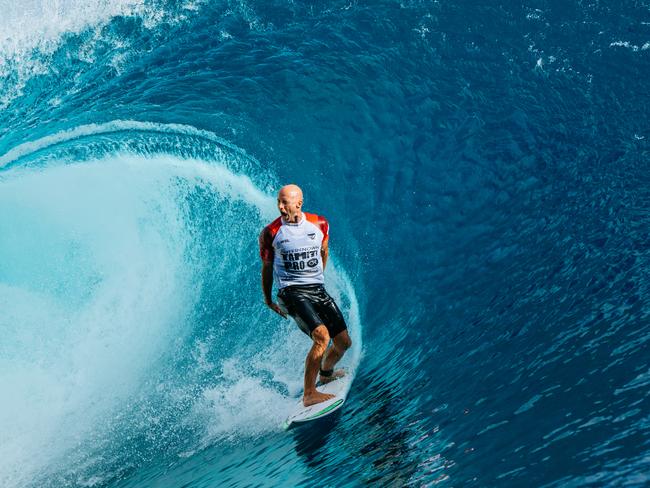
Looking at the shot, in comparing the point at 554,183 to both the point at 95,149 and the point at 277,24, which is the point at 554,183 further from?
the point at 95,149

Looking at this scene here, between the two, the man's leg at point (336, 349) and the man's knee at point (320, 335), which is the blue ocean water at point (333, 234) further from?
the man's knee at point (320, 335)

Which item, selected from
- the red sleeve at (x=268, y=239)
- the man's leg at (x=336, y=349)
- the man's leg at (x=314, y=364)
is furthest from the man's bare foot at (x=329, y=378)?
the red sleeve at (x=268, y=239)

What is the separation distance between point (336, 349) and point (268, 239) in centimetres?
123

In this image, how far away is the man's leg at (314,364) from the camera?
6.22 metres

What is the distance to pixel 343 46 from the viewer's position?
10570mm

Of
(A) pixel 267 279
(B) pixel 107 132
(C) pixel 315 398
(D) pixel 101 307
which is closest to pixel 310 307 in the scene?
(A) pixel 267 279

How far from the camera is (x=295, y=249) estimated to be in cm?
605

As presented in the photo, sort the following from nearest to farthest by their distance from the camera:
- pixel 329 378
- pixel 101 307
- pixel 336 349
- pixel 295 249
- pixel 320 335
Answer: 1. pixel 295 249
2. pixel 320 335
3. pixel 336 349
4. pixel 329 378
5. pixel 101 307

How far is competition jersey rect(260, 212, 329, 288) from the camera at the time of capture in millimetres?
6012


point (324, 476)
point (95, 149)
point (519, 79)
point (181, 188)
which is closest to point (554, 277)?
point (324, 476)

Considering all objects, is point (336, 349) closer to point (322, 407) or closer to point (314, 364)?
point (314, 364)

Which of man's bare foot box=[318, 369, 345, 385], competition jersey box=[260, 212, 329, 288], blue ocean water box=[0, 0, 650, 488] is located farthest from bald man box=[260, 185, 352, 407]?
blue ocean water box=[0, 0, 650, 488]

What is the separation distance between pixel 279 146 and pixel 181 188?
4.38 ft

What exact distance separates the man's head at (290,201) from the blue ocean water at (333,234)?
1.71 meters
